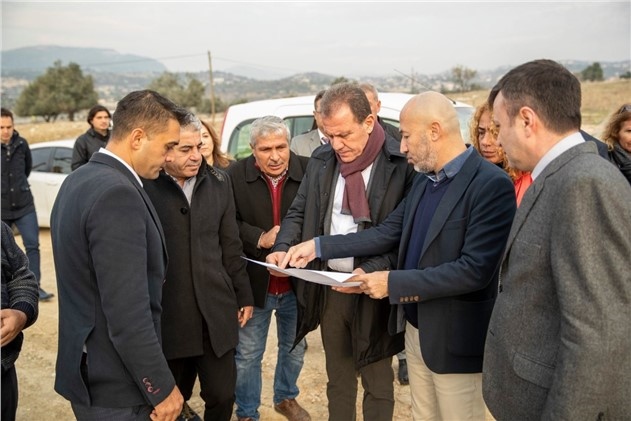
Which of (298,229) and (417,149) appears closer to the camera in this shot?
(417,149)

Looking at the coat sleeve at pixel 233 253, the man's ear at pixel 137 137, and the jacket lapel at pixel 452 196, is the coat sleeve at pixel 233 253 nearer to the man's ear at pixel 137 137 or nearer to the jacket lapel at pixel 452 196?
the man's ear at pixel 137 137

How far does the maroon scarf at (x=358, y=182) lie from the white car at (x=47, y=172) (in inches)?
314

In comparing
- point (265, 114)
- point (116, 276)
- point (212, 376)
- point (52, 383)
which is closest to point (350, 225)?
point (212, 376)

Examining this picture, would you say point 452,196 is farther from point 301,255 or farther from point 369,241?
point 301,255

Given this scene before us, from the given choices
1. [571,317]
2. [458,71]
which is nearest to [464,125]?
[571,317]

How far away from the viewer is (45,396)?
402cm

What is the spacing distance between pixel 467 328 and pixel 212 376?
59.2 inches

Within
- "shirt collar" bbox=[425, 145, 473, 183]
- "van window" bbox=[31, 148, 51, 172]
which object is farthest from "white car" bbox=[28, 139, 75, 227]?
"shirt collar" bbox=[425, 145, 473, 183]

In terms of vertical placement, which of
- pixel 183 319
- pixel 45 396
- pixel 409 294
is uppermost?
pixel 409 294

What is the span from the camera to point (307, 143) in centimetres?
496

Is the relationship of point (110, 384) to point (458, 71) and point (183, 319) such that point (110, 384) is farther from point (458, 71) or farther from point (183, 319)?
point (458, 71)

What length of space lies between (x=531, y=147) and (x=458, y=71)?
53514mm

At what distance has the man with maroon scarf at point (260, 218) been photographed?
328 cm

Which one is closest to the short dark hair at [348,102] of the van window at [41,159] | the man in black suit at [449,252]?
the man in black suit at [449,252]
